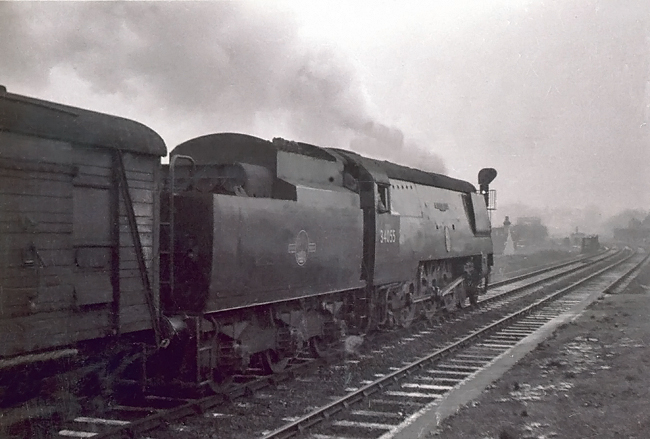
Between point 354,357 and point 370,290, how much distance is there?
4.85 ft

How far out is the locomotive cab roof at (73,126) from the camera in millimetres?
5344

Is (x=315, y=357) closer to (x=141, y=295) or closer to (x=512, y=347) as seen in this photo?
(x=512, y=347)

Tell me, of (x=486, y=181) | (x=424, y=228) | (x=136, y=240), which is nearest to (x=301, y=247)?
(x=136, y=240)

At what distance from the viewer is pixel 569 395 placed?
916 centimetres

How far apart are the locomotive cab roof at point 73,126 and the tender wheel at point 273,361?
3.81 m

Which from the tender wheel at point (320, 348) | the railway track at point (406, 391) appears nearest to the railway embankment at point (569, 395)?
the railway track at point (406, 391)

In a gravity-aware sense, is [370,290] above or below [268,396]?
above

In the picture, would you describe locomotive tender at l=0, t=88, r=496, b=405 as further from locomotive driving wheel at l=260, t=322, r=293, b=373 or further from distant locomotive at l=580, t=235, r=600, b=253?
distant locomotive at l=580, t=235, r=600, b=253

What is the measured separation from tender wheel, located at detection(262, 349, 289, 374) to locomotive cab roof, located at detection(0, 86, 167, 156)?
3812 millimetres

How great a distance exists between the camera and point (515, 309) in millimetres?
19625

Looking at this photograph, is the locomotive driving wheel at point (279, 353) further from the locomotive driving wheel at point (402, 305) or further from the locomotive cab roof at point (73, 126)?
the locomotive driving wheel at point (402, 305)

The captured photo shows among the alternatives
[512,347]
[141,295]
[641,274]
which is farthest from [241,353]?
[641,274]

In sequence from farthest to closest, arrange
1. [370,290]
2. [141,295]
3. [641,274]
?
[641,274] → [370,290] → [141,295]

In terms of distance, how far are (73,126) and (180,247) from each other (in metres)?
2.22
